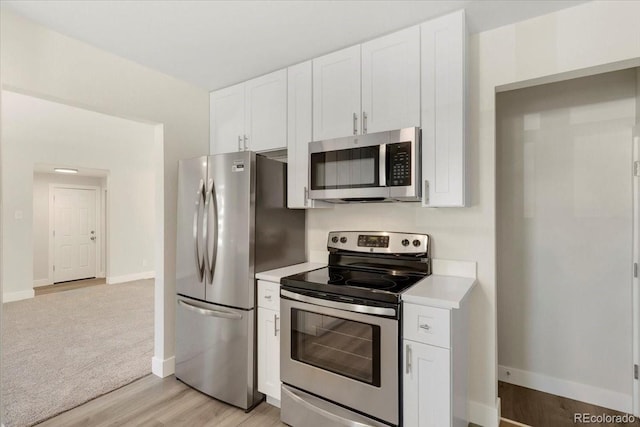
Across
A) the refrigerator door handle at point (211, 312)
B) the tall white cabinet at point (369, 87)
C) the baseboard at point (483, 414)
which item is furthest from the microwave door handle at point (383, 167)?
the baseboard at point (483, 414)

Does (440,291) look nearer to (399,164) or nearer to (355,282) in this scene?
(355,282)

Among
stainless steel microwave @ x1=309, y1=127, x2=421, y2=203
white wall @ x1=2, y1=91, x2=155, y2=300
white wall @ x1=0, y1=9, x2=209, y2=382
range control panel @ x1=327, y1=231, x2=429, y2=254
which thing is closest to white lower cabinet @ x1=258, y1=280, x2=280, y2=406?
range control panel @ x1=327, y1=231, x2=429, y2=254

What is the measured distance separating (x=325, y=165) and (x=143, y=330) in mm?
3049

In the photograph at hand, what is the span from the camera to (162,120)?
2744mm

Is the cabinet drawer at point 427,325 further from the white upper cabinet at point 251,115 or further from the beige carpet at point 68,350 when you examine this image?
the beige carpet at point 68,350

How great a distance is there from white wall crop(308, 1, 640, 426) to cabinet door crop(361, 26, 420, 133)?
0.41m

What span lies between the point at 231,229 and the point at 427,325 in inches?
56.4

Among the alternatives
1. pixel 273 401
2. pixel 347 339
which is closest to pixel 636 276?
pixel 347 339

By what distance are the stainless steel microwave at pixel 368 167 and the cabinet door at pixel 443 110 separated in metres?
0.08

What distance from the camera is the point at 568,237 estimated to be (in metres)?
2.36

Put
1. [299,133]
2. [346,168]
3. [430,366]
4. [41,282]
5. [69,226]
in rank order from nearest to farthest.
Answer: [430,366] → [346,168] → [299,133] → [41,282] → [69,226]

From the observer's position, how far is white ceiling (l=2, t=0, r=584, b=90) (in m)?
1.84

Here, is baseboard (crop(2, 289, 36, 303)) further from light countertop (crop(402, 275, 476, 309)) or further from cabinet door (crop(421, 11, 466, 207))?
cabinet door (crop(421, 11, 466, 207))

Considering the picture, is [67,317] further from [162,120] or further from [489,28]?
[489,28]
